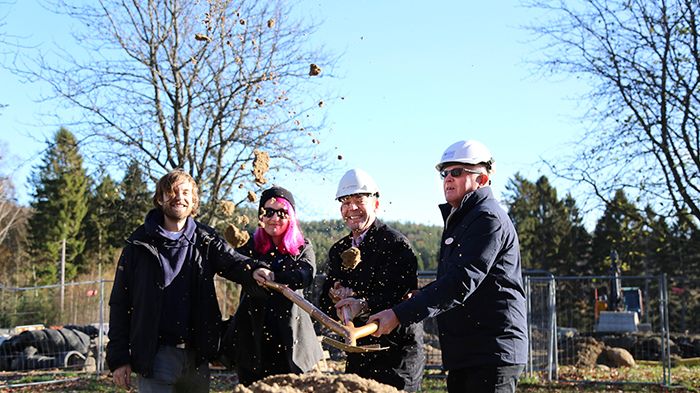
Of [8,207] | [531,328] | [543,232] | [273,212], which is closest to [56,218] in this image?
[8,207]

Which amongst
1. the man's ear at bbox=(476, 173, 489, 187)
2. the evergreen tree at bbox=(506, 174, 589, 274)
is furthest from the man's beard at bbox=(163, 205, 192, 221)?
the evergreen tree at bbox=(506, 174, 589, 274)

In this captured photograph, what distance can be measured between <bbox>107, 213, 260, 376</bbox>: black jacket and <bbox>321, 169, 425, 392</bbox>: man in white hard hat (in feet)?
2.15

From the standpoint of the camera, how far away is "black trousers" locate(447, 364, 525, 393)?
3959 millimetres

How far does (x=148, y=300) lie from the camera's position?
13.9 ft

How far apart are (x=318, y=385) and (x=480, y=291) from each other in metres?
1.27

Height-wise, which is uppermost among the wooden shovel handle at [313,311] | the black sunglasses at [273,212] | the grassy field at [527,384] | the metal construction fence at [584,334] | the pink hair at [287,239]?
the black sunglasses at [273,212]

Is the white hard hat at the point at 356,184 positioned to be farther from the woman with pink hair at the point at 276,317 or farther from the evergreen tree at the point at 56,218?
the evergreen tree at the point at 56,218

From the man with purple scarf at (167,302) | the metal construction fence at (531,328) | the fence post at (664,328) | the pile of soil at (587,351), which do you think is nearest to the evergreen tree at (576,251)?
the metal construction fence at (531,328)

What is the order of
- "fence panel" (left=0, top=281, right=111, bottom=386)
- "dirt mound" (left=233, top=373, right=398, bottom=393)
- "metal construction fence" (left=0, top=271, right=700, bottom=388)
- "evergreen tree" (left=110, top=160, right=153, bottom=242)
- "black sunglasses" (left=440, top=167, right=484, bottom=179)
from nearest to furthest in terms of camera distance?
"dirt mound" (left=233, top=373, right=398, bottom=393) → "black sunglasses" (left=440, top=167, right=484, bottom=179) → "metal construction fence" (left=0, top=271, right=700, bottom=388) → "fence panel" (left=0, top=281, right=111, bottom=386) → "evergreen tree" (left=110, top=160, right=153, bottom=242)

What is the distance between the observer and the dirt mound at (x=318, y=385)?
3035 mm

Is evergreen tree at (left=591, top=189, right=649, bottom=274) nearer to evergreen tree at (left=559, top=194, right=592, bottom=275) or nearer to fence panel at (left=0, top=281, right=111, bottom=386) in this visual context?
fence panel at (left=0, top=281, right=111, bottom=386)

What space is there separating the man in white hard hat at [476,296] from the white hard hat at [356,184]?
804mm

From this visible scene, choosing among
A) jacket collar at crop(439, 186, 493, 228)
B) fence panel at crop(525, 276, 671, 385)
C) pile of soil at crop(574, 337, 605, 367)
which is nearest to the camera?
jacket collar at crop(439, 186, 493, 228)

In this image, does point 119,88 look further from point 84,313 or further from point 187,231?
point 84,313
